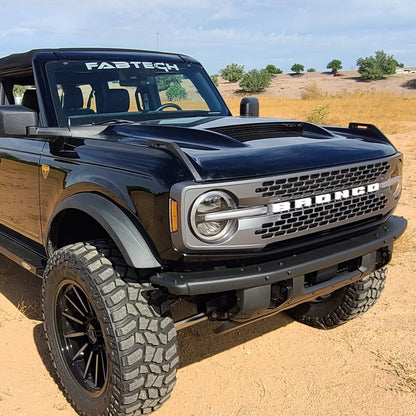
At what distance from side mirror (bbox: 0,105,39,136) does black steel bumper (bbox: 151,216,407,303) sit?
4.67 feet

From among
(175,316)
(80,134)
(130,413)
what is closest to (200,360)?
(175,316)

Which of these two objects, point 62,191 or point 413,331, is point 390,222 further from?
point 62,191

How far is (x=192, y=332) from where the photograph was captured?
3.61m

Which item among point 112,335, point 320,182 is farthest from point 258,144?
point 112,335

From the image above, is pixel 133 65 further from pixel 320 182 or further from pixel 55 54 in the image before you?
pixel 320 182

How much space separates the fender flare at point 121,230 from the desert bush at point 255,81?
4166 cm

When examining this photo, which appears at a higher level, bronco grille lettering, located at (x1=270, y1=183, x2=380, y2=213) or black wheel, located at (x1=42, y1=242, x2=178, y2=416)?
bronco grille lettering, located at (x1=270, y1=183, x2=380, y2=213)

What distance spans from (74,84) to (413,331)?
118 inches

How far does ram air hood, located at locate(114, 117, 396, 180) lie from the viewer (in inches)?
86.9

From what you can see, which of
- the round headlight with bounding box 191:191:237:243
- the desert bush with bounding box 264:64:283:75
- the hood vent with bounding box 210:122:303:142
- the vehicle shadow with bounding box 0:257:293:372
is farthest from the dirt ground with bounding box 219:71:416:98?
the round headlight with bounding box 191:191:237:243

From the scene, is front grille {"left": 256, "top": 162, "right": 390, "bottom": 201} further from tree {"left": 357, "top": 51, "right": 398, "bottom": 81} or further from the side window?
tree {"left": 357, "top": 51, "right": 398, "bottom": 81}

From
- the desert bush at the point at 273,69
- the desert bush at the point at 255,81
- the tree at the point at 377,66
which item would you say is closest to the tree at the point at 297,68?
the desert bush at the point at 273,69

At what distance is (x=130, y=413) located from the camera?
95.0 inches

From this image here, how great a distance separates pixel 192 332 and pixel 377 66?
53287mm
